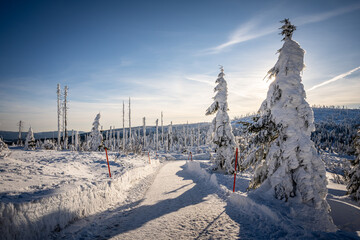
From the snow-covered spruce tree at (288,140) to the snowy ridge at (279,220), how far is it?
20.8 inches

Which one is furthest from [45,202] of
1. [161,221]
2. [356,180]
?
[356,180]

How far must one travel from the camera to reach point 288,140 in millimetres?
6852

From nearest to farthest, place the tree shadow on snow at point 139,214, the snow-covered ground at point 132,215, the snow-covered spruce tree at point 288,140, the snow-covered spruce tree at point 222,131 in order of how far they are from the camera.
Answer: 1. the snow-covered ground at point 132,215
2. the tree shadow on snow at point 139,214
3. the snow-covered spruce tree at point 288,140
4. the snow-covered spruce tree at point 222,131

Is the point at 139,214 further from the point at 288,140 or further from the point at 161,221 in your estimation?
the point at 288,140

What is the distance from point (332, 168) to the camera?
122 feet

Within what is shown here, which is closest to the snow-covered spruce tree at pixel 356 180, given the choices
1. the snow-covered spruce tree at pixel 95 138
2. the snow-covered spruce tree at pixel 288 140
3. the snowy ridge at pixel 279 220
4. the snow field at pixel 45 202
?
the snow-covered spruce tree at pixel 288 140

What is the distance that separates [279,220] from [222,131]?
12.3 meters

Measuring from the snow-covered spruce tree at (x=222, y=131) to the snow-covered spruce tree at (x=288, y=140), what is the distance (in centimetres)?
853

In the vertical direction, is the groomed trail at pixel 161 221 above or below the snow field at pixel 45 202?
below

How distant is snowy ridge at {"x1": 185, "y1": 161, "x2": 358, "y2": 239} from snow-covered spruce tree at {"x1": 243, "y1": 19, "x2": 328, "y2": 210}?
53cm

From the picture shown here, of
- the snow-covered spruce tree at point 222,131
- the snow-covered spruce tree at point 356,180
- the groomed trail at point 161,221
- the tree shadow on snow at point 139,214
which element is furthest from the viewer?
the snow-covered spruce tree at point 222,131

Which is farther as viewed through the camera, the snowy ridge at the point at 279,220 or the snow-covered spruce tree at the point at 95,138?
the snow-covered spruce tree at the point at 95,138

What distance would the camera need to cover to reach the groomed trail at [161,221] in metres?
4.66

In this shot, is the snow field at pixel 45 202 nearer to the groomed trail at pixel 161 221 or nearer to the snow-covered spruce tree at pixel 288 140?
the groomed trail at pixel 161 221
